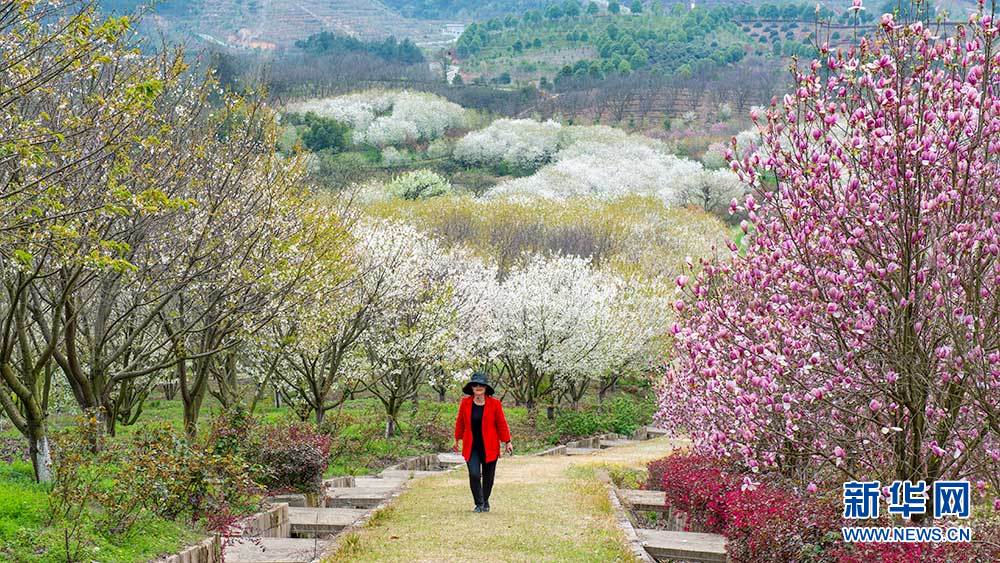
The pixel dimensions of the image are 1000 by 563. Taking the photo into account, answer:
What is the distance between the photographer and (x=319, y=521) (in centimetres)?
1245

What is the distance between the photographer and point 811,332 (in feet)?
30.1

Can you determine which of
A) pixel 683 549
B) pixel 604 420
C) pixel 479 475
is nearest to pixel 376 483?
pixel 479 475

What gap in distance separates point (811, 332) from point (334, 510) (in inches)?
283

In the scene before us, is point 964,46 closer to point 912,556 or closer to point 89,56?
point 912,556

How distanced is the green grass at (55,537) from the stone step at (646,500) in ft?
27.8

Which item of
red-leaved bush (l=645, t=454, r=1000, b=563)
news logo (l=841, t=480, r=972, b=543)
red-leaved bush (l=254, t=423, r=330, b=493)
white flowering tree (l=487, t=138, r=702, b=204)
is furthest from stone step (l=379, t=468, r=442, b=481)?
white flowering tree (l=487, t=138, r=702, b=204)

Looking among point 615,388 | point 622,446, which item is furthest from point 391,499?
point 615,388

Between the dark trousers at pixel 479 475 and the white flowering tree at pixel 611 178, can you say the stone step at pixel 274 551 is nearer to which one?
the dark trousers at pixel 479 475

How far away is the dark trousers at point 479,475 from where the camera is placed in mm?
12586

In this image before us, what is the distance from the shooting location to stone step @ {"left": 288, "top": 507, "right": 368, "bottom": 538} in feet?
40.1

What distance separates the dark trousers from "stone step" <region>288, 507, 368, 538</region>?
1.45m

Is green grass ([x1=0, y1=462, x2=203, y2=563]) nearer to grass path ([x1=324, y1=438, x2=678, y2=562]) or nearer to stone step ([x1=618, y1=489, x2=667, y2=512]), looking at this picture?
grass path ([x1=324, y1=438, x2=678, y2=562])

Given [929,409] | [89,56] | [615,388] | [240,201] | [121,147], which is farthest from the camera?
[615,388]

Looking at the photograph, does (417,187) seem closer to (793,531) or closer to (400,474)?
(400,474)
